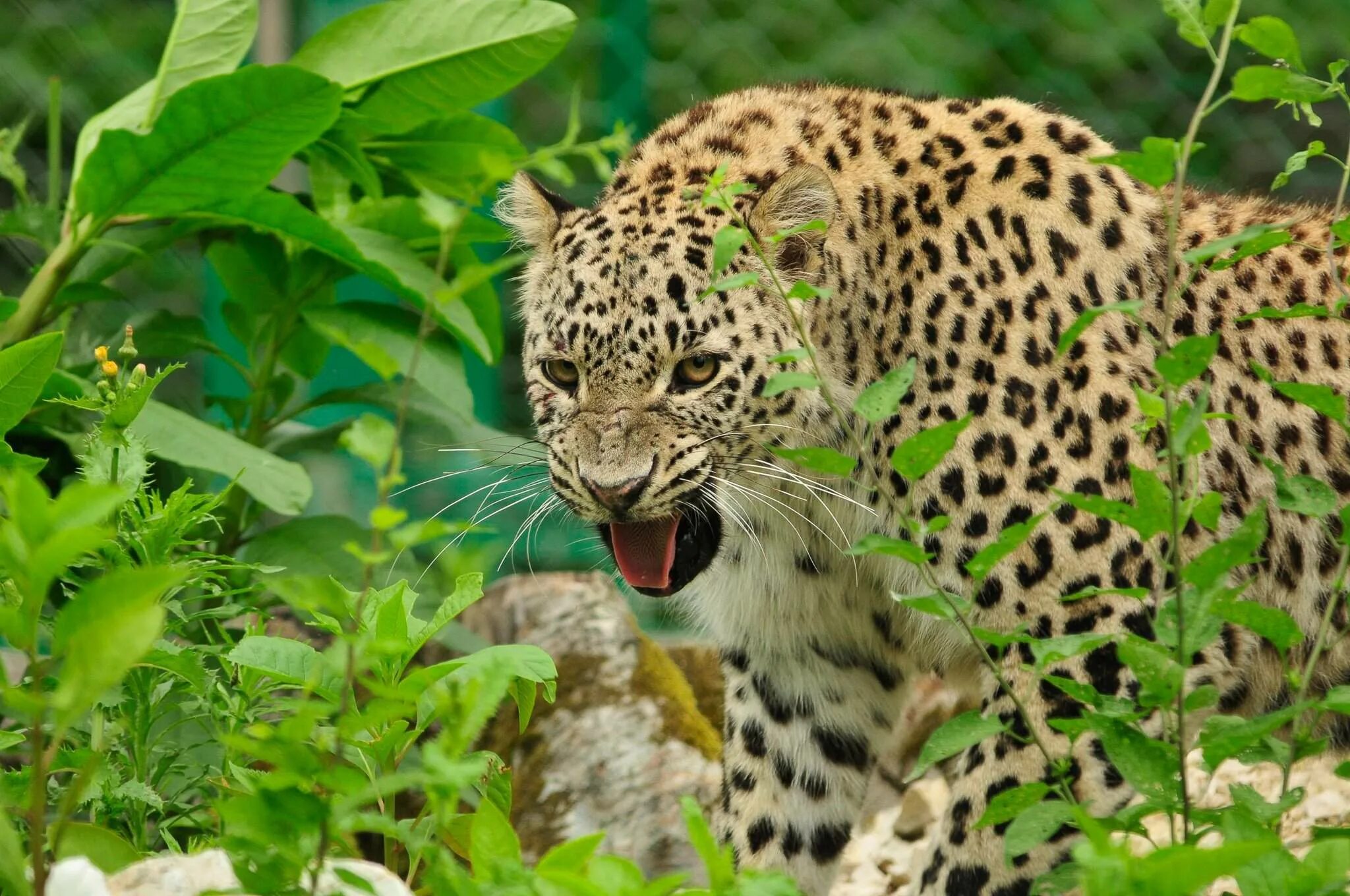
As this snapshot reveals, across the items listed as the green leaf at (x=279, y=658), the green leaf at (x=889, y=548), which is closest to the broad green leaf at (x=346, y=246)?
the green leaf at (x=279, y=658)

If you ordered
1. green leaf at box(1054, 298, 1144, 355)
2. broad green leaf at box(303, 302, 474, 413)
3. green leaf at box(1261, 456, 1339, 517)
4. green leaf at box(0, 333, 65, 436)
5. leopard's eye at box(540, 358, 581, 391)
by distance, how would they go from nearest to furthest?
green leaf at box(1054, 298, 1144, 355) → green leaf at box(1261, 456, 1339, 517) → green leaf at box(0, 333, 65, 436) → leopard's eye at box(540, 358, 581, 391) → broad green leaf at box(303, 302, 474, 413)

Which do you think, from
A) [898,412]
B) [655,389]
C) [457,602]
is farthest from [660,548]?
[457,602]

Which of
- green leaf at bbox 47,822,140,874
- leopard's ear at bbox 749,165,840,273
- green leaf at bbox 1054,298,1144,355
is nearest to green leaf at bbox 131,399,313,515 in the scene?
leopard's ear at bbox 749,165,840,273

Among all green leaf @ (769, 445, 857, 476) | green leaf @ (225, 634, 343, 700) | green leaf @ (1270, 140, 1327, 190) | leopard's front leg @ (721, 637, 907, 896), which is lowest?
leopard's front leg @ (721, 637, 907, 896)

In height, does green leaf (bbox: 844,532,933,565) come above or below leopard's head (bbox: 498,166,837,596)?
above

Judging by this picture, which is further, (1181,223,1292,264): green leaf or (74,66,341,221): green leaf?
(74,66,341,221): green leaf

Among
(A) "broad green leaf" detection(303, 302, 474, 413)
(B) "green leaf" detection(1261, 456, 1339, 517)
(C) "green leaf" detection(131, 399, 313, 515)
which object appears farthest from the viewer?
(A) "broad green leaf" detection(303, 302, 474, 413)

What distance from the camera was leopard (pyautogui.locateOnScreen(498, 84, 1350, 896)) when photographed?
4.00 m

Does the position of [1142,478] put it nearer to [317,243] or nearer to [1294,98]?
[1294,98]

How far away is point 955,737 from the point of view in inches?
107

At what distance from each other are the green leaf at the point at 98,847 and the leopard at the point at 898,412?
141 cm

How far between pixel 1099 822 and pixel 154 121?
339 centimetres

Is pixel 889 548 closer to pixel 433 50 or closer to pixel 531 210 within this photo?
pixel 531 210

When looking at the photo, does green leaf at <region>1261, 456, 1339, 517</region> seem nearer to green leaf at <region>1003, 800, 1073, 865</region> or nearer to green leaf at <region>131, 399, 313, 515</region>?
green leaf at <region>1003, 800, 1073, 865</region>
